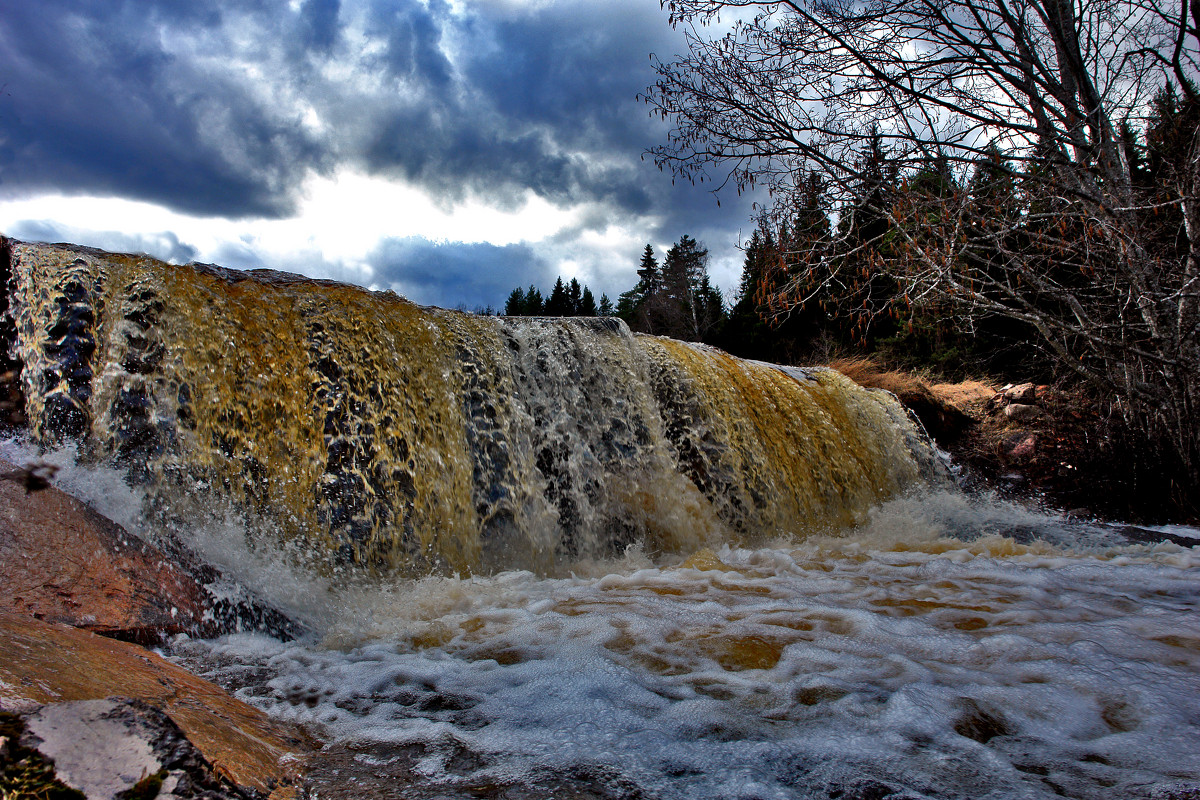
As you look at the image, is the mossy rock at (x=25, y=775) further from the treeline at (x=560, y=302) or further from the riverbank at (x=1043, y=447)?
the treeline at (x=560, y=302)

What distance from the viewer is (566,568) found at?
4113 mm

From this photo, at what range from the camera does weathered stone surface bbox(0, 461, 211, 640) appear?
1943 millimetres

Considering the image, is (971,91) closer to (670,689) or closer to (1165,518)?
(1165,518)

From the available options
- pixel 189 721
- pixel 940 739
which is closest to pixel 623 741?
pixel 940 739

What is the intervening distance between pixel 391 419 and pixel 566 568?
1534mm

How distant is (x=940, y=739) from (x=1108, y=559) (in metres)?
3.87

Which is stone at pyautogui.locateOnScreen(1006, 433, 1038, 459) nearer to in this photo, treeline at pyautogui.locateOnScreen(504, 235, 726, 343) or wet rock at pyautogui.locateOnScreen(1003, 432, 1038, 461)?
wet rock at pyautogui.locateOnScreen(1003, 432, 1038, 461)

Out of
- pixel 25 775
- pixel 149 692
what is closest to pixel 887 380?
pixel 149 692

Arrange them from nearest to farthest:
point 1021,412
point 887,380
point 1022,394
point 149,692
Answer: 1. point 149,692
2. point 1021,412
3. point 1022,394
4. point 887,380

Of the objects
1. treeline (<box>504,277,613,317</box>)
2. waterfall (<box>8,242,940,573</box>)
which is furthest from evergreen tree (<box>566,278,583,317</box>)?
waterfall (<box>8,242,940,573</box>)

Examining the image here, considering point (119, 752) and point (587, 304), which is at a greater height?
point (587, 304)

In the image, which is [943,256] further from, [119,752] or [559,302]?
[559,302]

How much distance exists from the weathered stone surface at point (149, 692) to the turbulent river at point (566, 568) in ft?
0.40

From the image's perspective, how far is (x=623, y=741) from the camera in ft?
4.89
